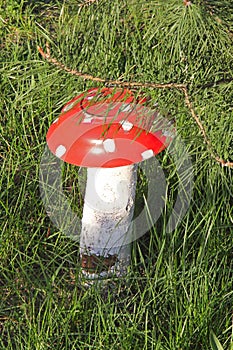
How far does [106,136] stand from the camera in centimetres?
158

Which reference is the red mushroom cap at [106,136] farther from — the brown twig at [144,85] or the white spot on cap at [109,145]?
the brown twig at [144,85]

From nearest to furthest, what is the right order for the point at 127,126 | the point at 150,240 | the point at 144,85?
the point at 144,85 < the point at 127,126 < the point at 150,240

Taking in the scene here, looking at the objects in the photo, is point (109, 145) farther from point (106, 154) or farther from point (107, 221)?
point (107, 221)

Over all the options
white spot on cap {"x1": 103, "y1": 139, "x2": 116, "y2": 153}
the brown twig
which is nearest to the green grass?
the brown twig

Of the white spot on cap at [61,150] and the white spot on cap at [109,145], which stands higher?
the white spot on cap at [109,145]

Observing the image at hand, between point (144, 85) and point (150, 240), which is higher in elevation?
point (144, 85)

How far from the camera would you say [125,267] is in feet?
5.97

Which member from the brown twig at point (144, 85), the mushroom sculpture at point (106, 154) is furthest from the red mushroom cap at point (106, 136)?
the brown twig at point (144, 85)

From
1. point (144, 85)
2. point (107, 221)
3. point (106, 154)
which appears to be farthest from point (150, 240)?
point (144, 85)

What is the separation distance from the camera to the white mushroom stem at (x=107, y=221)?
1691 mm

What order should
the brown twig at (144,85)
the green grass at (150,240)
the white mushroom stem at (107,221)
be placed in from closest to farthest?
the brown twig at (144,85), the green grass at (150,240), the white mushroom stem at (107,221)

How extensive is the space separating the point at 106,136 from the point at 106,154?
42 mm

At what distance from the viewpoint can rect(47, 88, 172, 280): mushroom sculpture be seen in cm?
153

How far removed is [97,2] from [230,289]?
0.77 m
